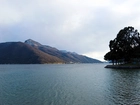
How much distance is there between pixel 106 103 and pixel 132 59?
338 feet

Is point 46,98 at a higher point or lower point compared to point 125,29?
lower

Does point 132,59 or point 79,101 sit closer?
point 79,101

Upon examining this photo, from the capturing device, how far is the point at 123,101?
1004 inches

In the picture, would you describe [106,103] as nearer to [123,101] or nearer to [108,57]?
[123,101]

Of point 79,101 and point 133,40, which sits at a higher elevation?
point 133,40

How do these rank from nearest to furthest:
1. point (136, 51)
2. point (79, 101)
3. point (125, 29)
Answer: point (79, 101) < point (136, 51) < point (125, 29)

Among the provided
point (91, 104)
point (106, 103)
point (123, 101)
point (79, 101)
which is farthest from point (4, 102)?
point (123, 101)

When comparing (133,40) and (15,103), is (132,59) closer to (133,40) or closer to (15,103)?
(133,40)

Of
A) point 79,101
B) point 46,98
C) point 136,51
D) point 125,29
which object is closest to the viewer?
point 79,101

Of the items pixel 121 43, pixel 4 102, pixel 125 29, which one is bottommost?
pixel 4 102

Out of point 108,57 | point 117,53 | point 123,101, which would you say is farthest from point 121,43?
point 123,101

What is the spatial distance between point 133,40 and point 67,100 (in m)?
104

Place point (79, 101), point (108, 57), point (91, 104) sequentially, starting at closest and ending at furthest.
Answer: point (91, 104) → point (79, 101) → point (108, 57)

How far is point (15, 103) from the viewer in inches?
989
